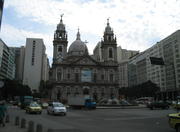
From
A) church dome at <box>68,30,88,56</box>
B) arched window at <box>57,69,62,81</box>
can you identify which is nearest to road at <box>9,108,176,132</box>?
arched window at <box>57,69,62,81</box>

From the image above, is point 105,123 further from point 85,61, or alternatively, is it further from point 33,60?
point 33,60

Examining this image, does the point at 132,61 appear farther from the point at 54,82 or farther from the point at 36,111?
the point at 36,111

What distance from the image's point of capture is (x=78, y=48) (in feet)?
267

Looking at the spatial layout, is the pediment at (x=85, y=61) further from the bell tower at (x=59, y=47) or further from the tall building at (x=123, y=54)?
the tall building at (x=123, y=54)

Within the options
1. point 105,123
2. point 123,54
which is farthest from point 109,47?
point 123,54

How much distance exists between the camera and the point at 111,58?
260ft

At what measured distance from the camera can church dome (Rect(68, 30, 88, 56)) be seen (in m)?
80.7

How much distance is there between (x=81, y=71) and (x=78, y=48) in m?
11.3

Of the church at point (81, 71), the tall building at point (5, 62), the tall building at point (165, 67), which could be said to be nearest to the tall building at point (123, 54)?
the tall building at point (165, 67)

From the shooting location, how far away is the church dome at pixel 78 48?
80.7 m

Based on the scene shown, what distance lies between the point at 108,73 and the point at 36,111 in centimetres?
5286

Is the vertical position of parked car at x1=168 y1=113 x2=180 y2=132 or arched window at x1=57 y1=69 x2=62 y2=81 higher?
arched window at x1=57 y1=69 x2=62 y2=81

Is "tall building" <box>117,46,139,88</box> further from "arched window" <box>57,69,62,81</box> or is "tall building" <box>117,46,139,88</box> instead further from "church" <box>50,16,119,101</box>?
"arched window" <box>57,69,62,81</box>

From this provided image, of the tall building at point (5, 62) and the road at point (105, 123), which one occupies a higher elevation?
the tall building at point (5, 62)
